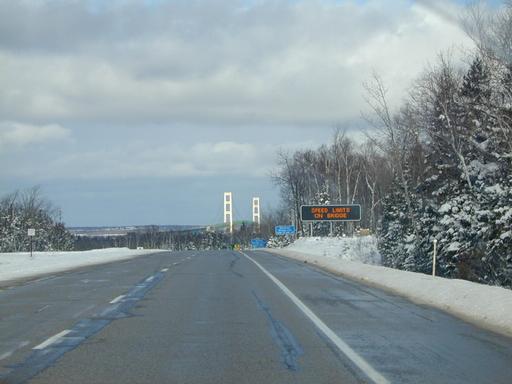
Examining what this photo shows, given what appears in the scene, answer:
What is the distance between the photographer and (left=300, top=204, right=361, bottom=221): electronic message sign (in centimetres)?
6675

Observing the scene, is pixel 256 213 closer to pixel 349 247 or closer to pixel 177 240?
pixel 177 240

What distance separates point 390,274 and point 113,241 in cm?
16798

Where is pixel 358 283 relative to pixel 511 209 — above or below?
below

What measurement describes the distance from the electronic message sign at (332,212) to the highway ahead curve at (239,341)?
47.9 meters

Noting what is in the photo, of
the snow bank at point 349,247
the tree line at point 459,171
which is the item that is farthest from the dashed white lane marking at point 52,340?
the snow bank at point 349,247

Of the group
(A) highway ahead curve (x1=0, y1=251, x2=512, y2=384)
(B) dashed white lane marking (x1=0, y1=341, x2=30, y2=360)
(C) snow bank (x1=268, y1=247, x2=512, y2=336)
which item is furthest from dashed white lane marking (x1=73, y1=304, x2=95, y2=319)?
(C) snow bank (x1=268, y1=247, x2=512, y2=336)

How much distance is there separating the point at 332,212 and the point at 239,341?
56850 mm

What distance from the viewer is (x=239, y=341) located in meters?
11.0

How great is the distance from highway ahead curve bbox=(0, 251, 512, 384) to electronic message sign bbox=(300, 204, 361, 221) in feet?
157

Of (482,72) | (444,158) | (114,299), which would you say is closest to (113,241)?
(444,158)

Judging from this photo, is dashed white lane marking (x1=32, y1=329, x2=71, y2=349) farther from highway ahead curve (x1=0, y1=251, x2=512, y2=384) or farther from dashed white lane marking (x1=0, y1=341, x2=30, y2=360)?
dashed white lane marking (x1=0, y1=341, x2=30, y2=360)

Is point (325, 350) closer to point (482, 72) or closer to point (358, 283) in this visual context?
point (358, 283)

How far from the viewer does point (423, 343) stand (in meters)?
10.8

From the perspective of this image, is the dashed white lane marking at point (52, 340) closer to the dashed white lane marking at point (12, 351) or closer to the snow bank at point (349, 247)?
the dashed white lane marking at point (12, 351)
